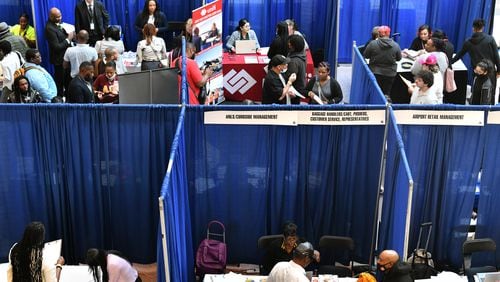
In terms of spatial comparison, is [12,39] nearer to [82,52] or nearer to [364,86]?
[82,52]

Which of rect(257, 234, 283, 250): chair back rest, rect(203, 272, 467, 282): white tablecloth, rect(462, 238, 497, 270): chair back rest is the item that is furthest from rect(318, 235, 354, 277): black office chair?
rect(462, 238, 497, 270): chair back rest

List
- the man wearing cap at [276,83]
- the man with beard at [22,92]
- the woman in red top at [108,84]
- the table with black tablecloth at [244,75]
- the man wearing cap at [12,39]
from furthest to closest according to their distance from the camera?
1. the table with black tablecloth at [244,75]
2. the man wearing cap at [12,39]
3. the woman in red top at [108,84]
4. the man wearing cap at [276,83]
5. the man with beard at [22,92]

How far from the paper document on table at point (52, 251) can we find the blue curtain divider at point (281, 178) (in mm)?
1256

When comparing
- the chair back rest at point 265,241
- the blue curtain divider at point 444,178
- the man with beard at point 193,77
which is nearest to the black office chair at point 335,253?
the chair back rest at point 265,241

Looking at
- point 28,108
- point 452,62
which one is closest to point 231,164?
point 28,108

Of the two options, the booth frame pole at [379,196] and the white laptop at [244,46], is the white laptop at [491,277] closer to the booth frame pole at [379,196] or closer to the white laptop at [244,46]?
the booth frame pole at [379,196]

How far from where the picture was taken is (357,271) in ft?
20.8

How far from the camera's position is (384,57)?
8.98 m

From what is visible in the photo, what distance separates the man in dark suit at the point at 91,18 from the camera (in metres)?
10.3

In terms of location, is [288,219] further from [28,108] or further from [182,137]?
[28,108]

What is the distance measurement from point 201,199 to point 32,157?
5.18 ft

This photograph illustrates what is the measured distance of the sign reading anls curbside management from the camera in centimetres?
582

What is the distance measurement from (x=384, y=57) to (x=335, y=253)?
3444 millimetres

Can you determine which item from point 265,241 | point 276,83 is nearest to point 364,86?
point 276,83
